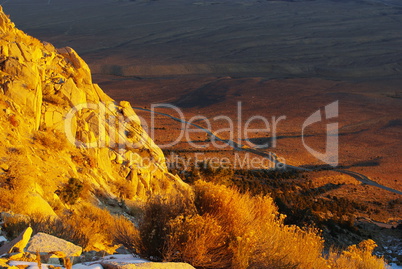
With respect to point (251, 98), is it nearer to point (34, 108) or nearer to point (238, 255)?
point (34, 108)

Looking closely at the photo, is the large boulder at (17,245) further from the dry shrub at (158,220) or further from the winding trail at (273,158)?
the winding trail at (273,158)

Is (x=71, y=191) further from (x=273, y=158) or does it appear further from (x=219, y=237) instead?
(x=273, y=158)

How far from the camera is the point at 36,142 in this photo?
10078 millimetres

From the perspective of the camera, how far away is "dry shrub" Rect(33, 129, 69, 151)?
33.4 feet

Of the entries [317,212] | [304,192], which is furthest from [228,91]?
[317,212]

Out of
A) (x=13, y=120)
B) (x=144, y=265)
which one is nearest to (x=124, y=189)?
(x=13, y=120)

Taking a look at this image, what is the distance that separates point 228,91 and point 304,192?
40064 mm

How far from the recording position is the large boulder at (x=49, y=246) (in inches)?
192

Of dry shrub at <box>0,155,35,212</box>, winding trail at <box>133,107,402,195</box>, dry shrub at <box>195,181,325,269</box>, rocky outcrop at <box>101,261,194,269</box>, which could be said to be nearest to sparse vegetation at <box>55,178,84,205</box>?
dry shrub at <box>0,155,35,212</box>
